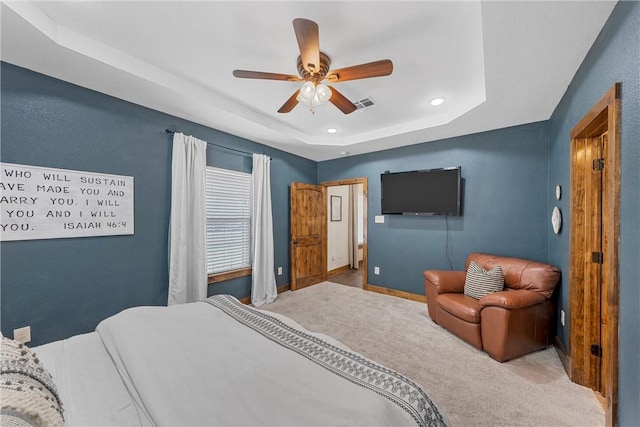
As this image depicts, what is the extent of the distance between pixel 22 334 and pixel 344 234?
5.29 metres

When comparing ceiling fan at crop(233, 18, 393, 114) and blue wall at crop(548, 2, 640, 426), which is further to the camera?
ceiling fan at crop(233, 18, 393, 114)

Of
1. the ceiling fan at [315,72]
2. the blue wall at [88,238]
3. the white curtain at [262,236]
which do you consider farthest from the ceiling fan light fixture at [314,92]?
the white curtain at [262,236]

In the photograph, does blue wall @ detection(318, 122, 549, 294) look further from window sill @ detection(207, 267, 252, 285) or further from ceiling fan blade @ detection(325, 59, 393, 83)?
ceiling fan blade @ detection(325, 59, 393, 83)

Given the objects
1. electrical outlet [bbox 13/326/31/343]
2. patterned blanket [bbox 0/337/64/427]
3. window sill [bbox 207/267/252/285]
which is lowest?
electrical outlet [bbox 13/326/31/343]

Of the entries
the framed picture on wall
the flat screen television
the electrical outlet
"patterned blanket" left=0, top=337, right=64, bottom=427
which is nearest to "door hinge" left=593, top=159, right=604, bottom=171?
the flat screen television

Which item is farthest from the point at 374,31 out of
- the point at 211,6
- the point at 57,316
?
the point at 57,316

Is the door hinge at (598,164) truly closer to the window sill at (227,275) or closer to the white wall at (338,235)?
the window sill at (227,275)

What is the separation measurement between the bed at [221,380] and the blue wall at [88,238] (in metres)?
1.16

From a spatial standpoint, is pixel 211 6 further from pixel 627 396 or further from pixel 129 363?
pixel 627 396

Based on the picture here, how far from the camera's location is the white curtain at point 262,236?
3.86 meters

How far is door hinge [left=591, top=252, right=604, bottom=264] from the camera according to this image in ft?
6.19

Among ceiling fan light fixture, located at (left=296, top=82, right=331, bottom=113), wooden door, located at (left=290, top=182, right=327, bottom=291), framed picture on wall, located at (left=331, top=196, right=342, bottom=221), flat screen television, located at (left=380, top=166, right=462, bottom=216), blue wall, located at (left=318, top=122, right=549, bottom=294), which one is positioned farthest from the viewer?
framed picture on wall, located at (left=331, top=196, right=342, bottom=221)

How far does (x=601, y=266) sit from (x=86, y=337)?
3555 millimetres

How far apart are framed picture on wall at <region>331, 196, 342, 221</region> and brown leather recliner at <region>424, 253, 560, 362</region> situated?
11.4 feet
